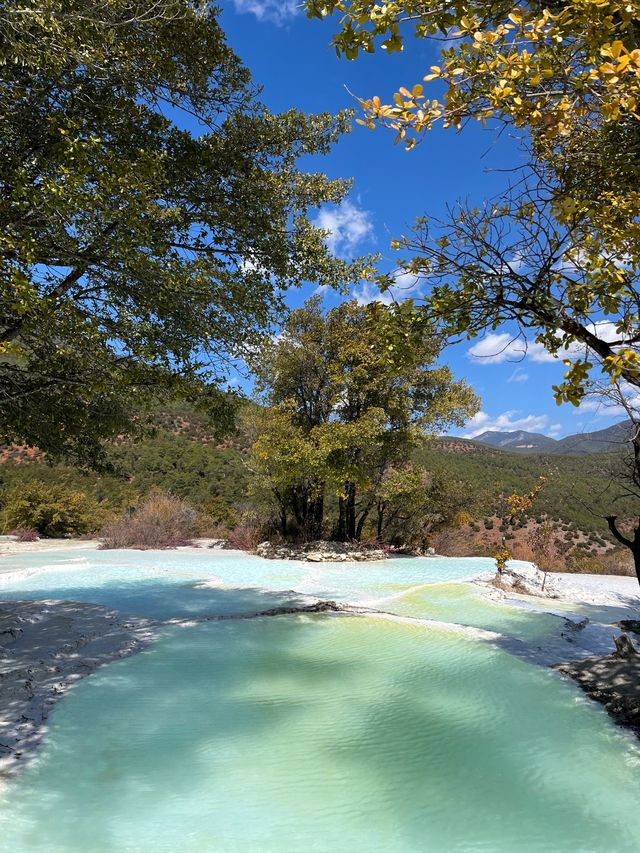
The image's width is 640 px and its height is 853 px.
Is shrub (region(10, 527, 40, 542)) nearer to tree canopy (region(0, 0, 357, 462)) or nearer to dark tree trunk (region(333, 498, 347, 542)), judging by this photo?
dark tree trunk (region(333, 498, 347, 542))

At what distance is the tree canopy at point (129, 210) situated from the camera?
348cm

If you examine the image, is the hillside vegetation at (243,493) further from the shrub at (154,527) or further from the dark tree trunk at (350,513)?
the dark tree trunk at (350,513)

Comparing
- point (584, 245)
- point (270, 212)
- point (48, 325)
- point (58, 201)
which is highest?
point (270, 212)

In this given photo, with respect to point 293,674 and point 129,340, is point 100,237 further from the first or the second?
point 293,674

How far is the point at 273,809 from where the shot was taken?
2.76 m

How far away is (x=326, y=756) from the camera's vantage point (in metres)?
3.33

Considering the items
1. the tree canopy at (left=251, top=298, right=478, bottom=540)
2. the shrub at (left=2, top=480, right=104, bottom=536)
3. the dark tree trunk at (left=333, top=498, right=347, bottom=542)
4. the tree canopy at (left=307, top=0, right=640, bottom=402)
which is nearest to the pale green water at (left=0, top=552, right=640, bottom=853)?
the tree canopy at (left=307, top=0, right=640, bottom=402)

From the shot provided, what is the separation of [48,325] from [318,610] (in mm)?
5304

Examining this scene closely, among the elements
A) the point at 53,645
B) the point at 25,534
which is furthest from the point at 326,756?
the point at 25,534

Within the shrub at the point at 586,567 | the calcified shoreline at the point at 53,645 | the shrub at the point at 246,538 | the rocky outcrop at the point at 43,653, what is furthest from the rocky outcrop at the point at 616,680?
the shrub at the point at 246,538

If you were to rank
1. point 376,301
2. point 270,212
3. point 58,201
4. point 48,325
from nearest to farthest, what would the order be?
point 58,201 → point 376,301 → point 48,325 → point 270,212

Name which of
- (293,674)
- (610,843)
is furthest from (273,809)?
(293,674)

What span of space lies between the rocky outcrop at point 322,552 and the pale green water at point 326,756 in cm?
771

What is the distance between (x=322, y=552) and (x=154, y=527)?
5.89 meters
